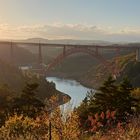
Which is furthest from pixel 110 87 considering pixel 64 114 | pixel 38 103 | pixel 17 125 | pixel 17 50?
pixel 17 50

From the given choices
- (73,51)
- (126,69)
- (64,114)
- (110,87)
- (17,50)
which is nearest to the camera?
(64,114)

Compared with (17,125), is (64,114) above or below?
above

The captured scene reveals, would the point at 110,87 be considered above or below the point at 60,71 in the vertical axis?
above

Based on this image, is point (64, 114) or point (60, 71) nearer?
point (64, 114)

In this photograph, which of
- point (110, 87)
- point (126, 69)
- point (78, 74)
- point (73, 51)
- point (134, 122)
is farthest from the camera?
point (78, 74)

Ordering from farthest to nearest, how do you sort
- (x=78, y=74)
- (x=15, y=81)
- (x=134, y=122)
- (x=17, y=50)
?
(x=17, y=50) < (x=78, y=74) < (x=15, y=81) < (x=134, y=122)

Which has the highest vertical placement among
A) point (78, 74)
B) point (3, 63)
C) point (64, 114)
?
point (64, 114)

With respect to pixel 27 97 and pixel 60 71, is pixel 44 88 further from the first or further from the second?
pixel 60 71

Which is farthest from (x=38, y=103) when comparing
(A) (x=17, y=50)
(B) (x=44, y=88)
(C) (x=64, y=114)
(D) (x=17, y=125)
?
(A) (x=17, y=50)

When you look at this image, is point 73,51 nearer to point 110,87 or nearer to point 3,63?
point 3,63
